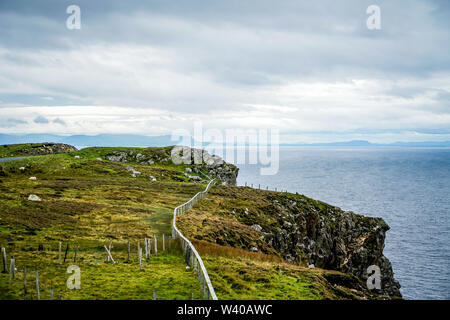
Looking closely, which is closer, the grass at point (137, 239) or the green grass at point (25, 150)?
the grass at point (137, 239)

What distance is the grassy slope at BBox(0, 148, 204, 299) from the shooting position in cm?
2138

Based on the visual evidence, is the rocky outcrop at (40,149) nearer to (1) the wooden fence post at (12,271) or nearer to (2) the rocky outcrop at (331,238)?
(2) the rocky outcrop at (331,238)

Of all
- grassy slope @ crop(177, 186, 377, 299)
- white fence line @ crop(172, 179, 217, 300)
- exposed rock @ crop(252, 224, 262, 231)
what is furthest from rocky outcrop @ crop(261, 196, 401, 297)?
white fence line @ crop(172, 179, 217, 300)

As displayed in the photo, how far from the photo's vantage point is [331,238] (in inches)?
3007

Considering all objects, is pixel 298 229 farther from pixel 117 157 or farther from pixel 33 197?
pixel 117 157

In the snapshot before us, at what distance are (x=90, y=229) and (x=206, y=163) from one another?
85.4 m

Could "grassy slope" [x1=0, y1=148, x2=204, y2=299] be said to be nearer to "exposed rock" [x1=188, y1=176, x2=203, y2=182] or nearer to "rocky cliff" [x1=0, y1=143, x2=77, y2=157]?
"exposed rock" [x1=188, y1=176, x2=203, y2=182]

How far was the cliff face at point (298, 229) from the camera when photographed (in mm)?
50938

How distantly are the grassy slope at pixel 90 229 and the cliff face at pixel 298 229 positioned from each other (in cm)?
753

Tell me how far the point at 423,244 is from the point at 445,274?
2047 cm

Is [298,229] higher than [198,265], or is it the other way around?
[198,265]

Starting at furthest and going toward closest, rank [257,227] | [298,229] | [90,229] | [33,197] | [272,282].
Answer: [298,229], [257,227], [33,197], [90,229], [272,282]

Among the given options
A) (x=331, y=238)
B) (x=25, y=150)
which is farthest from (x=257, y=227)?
(x=25, y=150)

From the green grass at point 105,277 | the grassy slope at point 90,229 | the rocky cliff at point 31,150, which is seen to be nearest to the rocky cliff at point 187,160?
the rocky cliff at point 31,150
